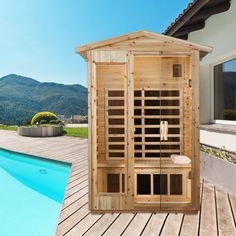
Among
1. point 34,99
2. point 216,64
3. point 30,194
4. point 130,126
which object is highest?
point 34,99

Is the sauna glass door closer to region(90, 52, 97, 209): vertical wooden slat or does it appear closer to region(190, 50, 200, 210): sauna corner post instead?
region(190, 50, 200, 210): sauna corner post

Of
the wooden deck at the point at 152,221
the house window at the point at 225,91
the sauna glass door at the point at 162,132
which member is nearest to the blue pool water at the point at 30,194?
the wooden deck at the point at 152,221

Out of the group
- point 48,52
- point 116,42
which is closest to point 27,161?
point 116,42

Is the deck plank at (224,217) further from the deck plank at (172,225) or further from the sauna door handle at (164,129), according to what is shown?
the sauna door handle at (164,129)

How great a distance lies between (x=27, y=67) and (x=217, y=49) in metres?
84.9

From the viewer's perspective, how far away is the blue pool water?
4004 millimetres

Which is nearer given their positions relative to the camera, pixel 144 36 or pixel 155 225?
pixel 155 225

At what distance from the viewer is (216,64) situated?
580 centimetres

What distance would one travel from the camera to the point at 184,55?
3.48 meters

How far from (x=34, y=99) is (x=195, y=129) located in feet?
270

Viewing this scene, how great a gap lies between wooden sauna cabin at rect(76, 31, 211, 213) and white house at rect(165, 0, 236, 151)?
1.42 meters

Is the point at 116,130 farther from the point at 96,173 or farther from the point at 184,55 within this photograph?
the point at 184,55

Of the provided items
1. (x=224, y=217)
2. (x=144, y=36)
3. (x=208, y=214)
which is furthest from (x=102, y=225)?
(x=144, y=36)

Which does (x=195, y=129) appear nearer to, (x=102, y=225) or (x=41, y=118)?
(x=102, y=225)
